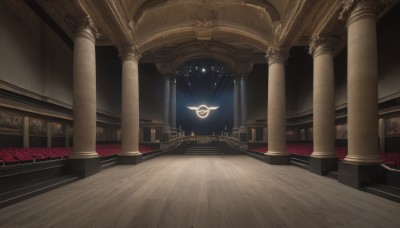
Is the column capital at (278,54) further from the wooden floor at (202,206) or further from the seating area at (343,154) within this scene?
the wooden floor at (202,206)

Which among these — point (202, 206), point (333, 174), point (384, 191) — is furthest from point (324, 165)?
point (202, 206)

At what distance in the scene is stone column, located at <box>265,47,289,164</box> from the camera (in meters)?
11.1

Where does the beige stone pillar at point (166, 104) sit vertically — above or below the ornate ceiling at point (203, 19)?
below

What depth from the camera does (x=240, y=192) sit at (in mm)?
5379

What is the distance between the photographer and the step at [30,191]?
4.49m

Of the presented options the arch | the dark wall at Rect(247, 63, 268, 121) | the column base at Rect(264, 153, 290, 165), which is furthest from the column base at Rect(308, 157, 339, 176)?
the dark wall at Rect(247, 63, 268, 121)

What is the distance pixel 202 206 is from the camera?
4.29 metres

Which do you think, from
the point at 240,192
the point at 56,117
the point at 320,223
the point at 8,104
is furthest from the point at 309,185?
the point at 56,117

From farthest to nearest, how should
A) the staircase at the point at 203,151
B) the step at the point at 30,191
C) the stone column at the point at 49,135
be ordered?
the staircase at the point at 203,151, the stone column at the point at 49,135, the step at the point at 30,191

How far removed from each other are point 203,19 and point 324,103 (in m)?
7.33

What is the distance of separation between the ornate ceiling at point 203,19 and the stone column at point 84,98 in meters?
0.57

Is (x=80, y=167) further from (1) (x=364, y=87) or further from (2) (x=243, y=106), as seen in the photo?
(2) (x=243, y=106)

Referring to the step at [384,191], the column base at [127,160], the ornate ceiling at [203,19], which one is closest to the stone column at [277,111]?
the ornate ceiling at [203,19]

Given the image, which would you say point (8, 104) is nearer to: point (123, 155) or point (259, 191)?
point (123, 155)
